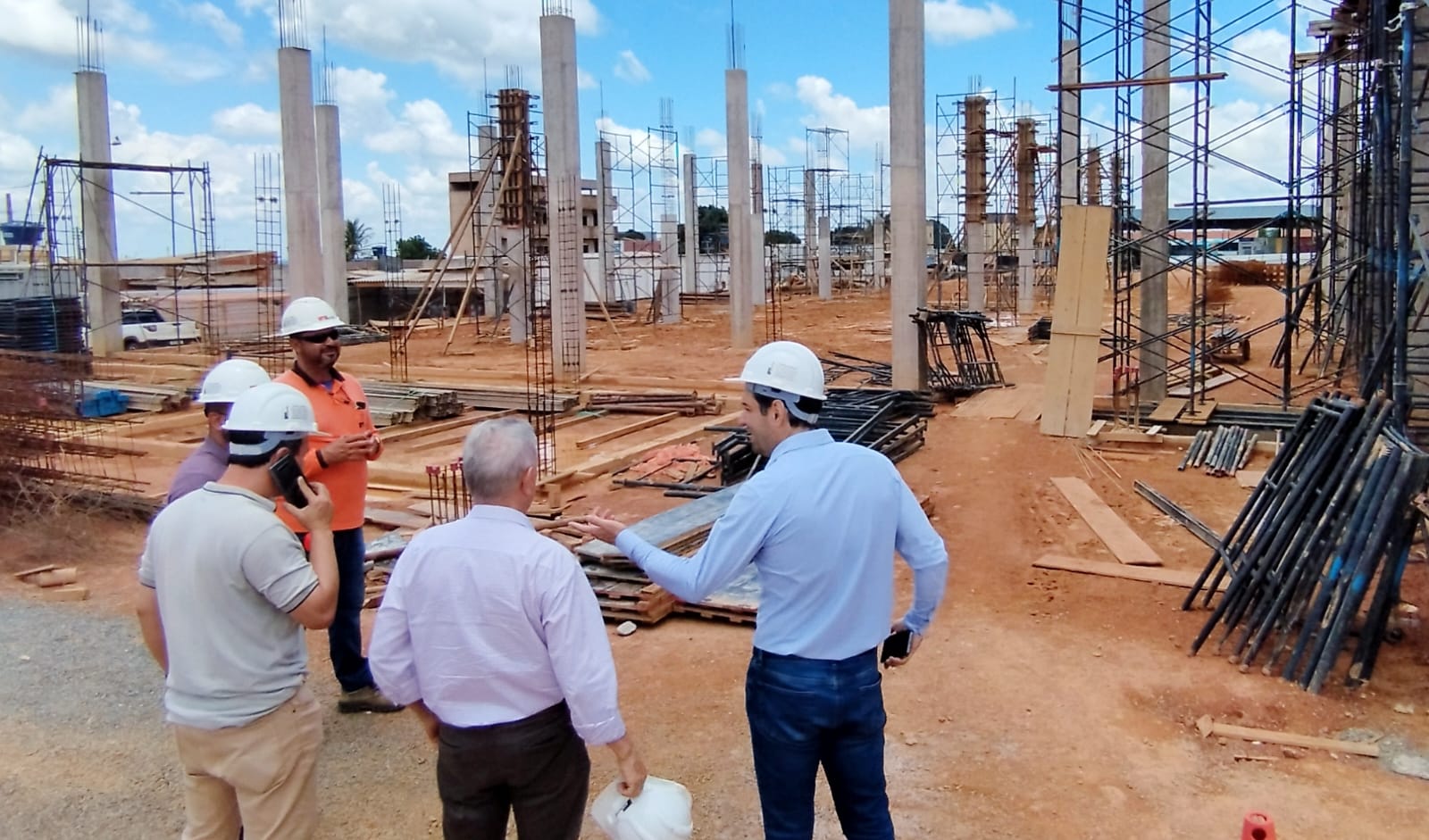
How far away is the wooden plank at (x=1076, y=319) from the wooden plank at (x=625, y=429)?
16.9 feet

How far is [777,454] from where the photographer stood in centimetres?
308

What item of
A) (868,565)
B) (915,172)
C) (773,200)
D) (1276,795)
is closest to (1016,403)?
(915,172)

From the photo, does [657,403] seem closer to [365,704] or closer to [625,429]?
[625,429]

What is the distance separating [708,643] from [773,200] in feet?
132

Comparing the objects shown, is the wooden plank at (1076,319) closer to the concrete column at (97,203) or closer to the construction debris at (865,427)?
the construction debris at (865,427)

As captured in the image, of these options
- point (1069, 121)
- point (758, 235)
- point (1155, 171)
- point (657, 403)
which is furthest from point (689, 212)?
point (1155, 171)

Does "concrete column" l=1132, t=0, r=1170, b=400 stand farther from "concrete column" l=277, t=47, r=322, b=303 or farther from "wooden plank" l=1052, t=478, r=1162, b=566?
"concrete column" l=277, t=47, r=322, b=303

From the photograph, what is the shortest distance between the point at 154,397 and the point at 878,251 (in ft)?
120

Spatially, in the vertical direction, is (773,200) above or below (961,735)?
above

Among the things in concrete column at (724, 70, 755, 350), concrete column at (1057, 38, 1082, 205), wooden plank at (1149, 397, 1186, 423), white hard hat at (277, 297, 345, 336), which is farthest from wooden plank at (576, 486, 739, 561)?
concrete column at (724, 70, 755, 350)

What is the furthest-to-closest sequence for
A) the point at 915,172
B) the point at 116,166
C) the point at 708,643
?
the point at 116,166 < the point at 915,172 < the point at 708,643

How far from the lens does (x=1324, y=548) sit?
592cm

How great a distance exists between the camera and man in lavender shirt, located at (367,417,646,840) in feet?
8.88

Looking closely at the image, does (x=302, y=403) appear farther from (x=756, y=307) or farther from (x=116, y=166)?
(x=756, y=307)
